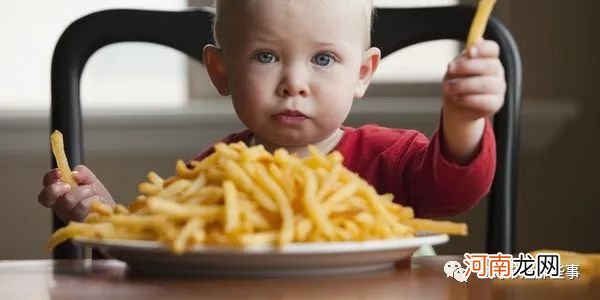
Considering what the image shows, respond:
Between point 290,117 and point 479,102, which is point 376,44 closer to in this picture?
point 290,117

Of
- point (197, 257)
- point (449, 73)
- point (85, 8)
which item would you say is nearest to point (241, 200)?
point (197, 257)

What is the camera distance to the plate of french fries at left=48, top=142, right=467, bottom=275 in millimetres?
679

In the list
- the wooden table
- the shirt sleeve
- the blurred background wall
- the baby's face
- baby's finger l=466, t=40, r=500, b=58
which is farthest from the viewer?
the blurred background wall

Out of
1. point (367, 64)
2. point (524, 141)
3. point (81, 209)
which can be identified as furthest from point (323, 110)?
point (524, 141)

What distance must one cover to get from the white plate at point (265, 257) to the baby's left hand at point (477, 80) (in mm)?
139

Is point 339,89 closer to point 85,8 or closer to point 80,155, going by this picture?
point 80,155

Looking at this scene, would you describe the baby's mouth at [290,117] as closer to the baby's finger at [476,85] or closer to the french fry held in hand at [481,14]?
the baby's finger at [476,85]

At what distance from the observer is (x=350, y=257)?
2.30 feet

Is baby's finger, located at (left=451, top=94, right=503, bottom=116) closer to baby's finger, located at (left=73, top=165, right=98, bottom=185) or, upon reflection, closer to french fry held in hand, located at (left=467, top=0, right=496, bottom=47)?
french fry held in hand, located at (left=467, top=0, right=496, bottom=47)

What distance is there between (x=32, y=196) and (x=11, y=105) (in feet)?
0.61

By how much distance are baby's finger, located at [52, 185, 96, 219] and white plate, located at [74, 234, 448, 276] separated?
0.26 meters

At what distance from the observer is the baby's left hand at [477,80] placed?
2.68 ft

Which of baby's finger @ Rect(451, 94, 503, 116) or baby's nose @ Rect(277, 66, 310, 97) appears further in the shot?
baby's nose @ Rect(277, 66, 310, 97)

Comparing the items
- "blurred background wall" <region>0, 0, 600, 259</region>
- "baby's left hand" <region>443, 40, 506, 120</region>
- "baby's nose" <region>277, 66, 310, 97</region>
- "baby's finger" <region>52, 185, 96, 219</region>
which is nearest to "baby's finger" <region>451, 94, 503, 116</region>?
"baby's left hand" <region>443, 40, 506, 120</region>
